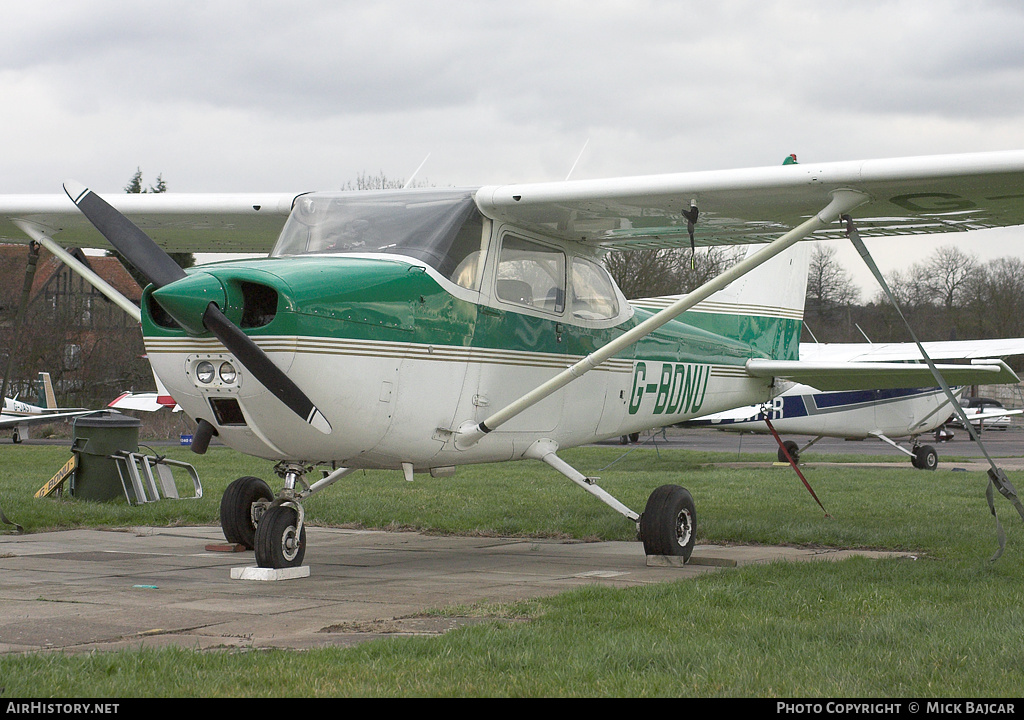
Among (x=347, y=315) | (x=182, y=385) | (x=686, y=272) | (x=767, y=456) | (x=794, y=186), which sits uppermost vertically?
(x=686, y=272)

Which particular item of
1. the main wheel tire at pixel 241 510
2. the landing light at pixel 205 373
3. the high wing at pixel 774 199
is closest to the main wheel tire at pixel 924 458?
the high wing at pixel 774 199

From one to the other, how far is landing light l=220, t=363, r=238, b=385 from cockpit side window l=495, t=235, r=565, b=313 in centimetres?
240

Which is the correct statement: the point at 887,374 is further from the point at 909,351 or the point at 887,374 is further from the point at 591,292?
the point at 909,351

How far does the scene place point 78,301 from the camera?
4712 centimetres

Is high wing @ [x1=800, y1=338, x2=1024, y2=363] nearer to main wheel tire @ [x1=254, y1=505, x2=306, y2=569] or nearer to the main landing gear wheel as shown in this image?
the main landing gear wheel

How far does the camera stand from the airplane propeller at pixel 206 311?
6.02 m

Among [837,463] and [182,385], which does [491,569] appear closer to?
[182,385]

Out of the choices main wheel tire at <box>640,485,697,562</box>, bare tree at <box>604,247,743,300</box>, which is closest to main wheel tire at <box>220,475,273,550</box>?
main wheel tire at <box>640,485,697,562</box>

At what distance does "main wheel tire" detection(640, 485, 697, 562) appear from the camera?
8367 millimetres

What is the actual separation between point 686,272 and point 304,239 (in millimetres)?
37215

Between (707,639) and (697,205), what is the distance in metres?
4.16

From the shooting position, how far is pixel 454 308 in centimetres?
757

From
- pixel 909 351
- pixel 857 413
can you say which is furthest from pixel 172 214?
pixel 909 351
